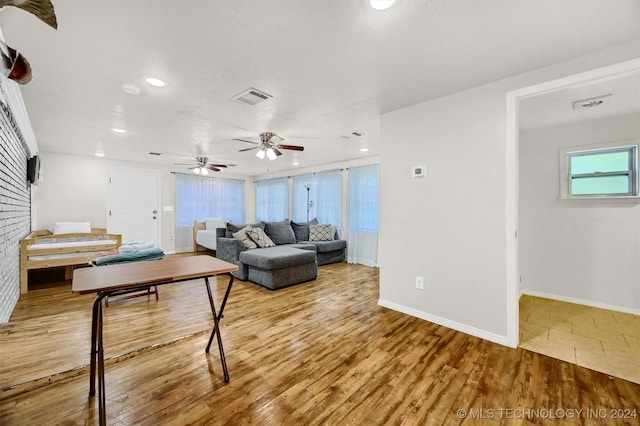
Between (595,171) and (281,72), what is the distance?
12.9 ft

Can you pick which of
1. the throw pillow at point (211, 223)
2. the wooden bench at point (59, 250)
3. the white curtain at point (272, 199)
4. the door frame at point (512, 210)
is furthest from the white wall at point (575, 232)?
the throw pillow at point (211, 223)

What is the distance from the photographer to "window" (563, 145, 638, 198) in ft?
9.96

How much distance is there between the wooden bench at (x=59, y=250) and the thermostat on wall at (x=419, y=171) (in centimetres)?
395

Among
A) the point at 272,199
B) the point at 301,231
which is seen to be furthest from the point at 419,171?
the point at 272,199

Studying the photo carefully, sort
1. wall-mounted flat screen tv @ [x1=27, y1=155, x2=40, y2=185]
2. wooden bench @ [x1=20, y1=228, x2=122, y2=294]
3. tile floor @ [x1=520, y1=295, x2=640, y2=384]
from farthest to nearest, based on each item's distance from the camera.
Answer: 1. wall-mounted flat screen tv @ [x1=27, y1=155, x2=40, y2=185]
2. wooden bench @ [x1=20, y1=228, x2=122, y2=294]
3. tile floor @ [x1=520, y1=295, x2=640, y2=384]

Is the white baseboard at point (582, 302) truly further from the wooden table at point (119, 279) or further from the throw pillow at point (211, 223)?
the throw pillow at point (211, 223)

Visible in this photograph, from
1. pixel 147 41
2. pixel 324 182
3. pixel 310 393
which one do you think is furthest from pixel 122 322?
pixel 324 182

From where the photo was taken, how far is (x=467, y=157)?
246 cm

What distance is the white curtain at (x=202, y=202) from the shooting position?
6.98 m

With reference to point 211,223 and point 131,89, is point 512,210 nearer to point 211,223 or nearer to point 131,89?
point 131,89

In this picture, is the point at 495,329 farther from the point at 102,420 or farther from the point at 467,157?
the point at 102,420

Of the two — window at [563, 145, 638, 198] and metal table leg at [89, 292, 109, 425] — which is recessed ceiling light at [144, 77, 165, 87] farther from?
window at [563, 145, 638, 198]

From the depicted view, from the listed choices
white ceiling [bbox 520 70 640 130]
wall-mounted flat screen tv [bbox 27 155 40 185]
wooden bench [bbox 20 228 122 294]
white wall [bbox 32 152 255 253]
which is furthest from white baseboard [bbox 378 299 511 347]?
white wall [bbox 32 152 255 253]

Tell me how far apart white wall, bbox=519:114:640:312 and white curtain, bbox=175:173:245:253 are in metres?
6.96
